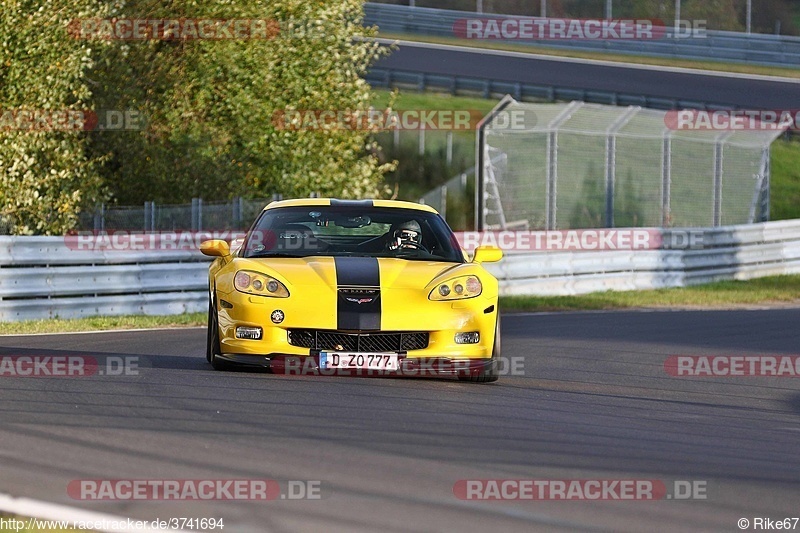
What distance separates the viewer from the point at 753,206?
28.9m

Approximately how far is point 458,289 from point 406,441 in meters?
2.79

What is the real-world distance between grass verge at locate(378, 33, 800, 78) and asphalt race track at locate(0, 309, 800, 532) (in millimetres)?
30001

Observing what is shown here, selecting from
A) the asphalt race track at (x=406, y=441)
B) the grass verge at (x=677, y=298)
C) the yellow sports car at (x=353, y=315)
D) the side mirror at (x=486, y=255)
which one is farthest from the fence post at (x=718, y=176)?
the yellow sports car at (x=353, y=315)

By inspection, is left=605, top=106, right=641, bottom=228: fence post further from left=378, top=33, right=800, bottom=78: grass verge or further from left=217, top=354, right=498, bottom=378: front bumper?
left=217, top=354, right=498, bottom=378: front bumper

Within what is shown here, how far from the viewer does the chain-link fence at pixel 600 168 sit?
26156mm

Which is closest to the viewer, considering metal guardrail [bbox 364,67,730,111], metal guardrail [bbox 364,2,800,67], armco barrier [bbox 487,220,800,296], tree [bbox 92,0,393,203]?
armco barrier [bbox 487,220,800,296]

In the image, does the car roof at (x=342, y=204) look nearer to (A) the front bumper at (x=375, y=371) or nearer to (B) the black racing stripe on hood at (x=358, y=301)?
(B) the black racing stripe on hood at (x=358, y=301)

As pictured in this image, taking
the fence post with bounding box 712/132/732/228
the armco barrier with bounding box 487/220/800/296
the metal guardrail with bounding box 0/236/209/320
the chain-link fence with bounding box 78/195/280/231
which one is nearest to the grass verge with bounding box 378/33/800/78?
the fence post with bounding box 712/132/732/228

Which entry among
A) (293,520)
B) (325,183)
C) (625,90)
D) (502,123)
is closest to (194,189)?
(325,183)

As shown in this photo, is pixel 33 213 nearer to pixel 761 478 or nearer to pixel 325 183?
pixel 325 183

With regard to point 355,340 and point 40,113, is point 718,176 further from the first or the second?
point 355,340

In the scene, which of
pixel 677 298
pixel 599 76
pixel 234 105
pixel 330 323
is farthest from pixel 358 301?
pixel 599 76

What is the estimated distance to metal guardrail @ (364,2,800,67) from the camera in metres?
39.5

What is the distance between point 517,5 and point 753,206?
20869 mm
